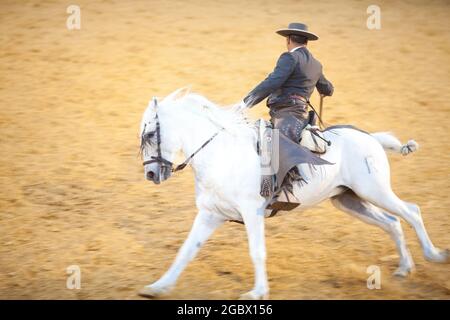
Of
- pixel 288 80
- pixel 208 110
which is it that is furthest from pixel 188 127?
pixel 288 80

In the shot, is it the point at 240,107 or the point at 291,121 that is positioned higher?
the point at 240,107

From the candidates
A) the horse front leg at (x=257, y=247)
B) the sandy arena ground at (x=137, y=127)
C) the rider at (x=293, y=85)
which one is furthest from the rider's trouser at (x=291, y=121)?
the sandy arena ground at (x=137, y=127)

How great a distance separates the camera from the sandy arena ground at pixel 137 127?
7.29 metres

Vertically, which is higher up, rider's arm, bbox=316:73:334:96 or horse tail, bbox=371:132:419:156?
rider's arm, bbox=316:73:334:96

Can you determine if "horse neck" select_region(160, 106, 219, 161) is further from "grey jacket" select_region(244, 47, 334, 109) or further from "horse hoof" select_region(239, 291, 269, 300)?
"horse hoof" select_region(239, 291, 269, 300)

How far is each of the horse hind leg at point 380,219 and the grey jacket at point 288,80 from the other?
121cm

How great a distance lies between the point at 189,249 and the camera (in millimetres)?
6520

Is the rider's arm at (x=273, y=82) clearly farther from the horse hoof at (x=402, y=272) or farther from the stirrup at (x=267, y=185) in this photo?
the horse hoof at (x=402, y=272)

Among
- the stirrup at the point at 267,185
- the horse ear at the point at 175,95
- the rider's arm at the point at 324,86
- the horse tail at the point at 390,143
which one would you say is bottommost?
the stirrup at the point at 267,185

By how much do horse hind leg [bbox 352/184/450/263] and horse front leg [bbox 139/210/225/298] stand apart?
1.40 meters

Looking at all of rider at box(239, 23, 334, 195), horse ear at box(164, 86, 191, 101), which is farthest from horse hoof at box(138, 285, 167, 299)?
horse ear at box(164, 86, 191, 101)

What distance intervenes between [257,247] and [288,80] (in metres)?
1.53

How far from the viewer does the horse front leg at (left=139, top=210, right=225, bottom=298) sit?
21.4 ft
